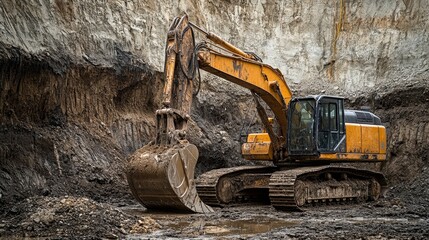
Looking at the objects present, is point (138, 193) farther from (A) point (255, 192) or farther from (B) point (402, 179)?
(B) point (402, 179)

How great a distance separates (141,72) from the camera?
1850cm

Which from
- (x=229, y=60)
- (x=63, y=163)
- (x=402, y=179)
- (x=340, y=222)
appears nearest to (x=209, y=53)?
(x=229, y=60)

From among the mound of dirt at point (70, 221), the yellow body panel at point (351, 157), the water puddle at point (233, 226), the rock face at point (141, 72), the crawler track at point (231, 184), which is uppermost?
the rock face at point (141, 72)

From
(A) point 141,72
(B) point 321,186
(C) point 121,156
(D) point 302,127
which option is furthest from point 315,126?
(A) point 141,72

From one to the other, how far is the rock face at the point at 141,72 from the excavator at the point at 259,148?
3411mm

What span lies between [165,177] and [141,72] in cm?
824

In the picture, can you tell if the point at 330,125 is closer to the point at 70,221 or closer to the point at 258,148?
the point at 258,148

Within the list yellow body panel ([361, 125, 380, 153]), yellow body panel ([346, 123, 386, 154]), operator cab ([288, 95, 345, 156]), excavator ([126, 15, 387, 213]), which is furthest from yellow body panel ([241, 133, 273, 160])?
yellow body panel ([361, 125, 380, 153])

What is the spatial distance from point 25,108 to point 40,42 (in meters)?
1.78

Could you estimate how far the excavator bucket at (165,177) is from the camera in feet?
35.4

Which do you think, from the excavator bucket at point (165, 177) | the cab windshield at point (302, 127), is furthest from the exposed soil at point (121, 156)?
the cab windshield at point (302, 127)

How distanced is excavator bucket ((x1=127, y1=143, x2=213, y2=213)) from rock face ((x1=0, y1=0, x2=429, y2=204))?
142 inches

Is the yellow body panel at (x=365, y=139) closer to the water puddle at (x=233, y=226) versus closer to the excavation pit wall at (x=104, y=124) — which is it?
the excavation pit wall at (x=104, y=124)

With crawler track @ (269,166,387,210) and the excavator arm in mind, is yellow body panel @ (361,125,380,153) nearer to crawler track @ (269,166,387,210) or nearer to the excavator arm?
crawler track @ (269,166,387,210)
